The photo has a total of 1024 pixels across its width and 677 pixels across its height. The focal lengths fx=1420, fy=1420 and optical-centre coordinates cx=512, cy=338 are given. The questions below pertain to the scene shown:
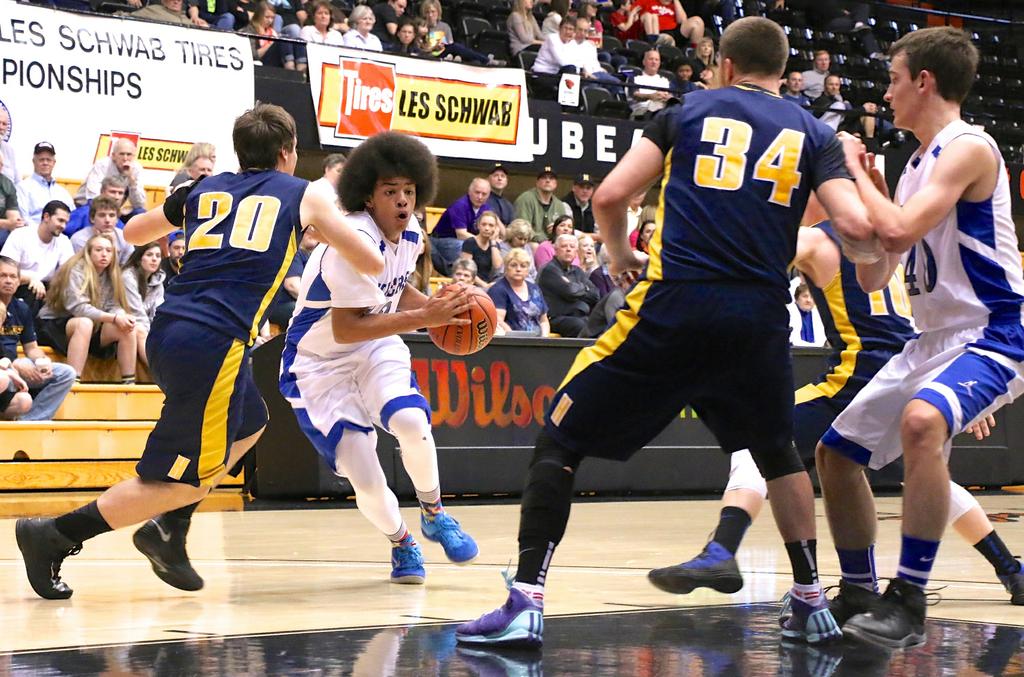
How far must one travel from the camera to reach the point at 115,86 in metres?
12.6

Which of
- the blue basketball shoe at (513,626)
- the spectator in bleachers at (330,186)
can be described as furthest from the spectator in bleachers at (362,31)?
the blue basketball shoe at (513,626)

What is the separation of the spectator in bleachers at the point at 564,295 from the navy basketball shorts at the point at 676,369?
8.39 m

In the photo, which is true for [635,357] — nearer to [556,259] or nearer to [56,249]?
[56,249]

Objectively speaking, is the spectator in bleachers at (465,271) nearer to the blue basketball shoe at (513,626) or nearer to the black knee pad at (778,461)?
the black knee pad at (778,461)

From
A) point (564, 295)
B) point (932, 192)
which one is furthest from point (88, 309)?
point (932, 192)

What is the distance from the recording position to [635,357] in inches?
157

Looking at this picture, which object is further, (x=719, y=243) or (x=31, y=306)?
(x=31, y=306)

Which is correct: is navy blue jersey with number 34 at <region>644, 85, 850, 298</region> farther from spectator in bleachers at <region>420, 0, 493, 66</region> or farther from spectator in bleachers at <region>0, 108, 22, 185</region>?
spectator in bleachers at <region>420, 0, 493, 66</region>

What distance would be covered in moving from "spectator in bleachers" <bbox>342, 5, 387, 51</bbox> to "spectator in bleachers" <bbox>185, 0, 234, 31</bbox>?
122cm

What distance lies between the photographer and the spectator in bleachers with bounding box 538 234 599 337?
12.5 metres

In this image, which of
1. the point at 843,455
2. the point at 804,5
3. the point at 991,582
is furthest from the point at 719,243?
the point at 804,5

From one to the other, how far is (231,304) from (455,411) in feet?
17.5

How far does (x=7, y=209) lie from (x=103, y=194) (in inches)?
32.4

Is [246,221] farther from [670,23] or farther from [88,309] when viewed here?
[670,23]
